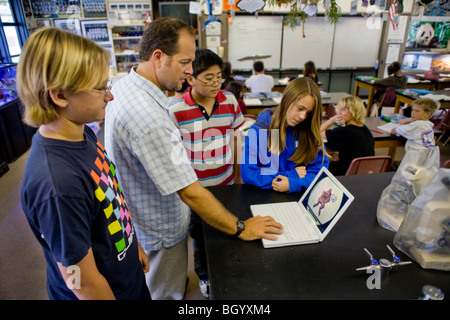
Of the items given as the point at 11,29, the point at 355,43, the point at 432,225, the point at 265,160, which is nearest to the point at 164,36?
the point at 265,160

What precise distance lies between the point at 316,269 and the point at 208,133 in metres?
1.09

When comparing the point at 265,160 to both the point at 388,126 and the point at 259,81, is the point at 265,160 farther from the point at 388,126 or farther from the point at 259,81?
the point at 259,81

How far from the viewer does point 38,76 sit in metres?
0.74

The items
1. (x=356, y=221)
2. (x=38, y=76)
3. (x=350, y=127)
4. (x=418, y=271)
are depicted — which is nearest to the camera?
(x=38, y=76)

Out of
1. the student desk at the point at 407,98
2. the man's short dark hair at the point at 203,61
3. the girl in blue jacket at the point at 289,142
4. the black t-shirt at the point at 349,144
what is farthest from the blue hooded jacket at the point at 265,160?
the student desk at the point at 407,98

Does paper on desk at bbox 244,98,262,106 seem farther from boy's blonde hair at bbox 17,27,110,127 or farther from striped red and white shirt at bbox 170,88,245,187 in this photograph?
boy's blonde hair at bbox 17,27,110,127

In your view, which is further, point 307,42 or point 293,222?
point 307,42

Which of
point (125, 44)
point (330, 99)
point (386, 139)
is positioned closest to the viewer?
point (386, 139)

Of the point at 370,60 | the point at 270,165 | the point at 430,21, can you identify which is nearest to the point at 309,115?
the point at 270,165

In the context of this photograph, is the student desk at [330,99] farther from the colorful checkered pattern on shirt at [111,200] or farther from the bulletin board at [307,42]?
the colorful checkered pattern on shirt at [111,200]

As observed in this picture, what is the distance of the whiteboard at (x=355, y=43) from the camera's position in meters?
6.62

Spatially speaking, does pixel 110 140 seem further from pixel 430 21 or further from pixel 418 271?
pixel 430 21

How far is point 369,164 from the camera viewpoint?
2.26 m
